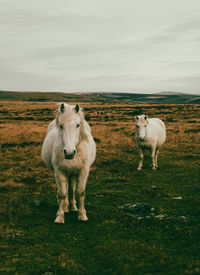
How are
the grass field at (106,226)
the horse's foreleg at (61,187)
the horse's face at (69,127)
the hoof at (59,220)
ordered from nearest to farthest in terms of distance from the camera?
the grass field at (106,226) < the horse's face at (69,127) < the horse's foreleg at (61,187) < the hoof at (59,220)

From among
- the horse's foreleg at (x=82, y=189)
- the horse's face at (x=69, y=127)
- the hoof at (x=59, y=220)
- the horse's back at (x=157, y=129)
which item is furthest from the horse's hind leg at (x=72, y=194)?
the horse's back at (x=157, y=129)

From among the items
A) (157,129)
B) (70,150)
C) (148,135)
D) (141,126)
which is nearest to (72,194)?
(70,150)

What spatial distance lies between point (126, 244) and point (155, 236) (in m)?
0.78

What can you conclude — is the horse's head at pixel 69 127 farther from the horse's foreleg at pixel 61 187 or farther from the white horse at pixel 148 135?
the white horse at pixel 148 135

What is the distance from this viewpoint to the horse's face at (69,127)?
Answer: 16.6 feet

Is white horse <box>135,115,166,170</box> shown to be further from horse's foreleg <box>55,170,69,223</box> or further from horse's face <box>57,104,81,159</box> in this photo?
horse's face <box>57,104,81,159</box>

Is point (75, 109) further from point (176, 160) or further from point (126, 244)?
point (176, 160)

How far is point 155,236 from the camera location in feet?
19.0

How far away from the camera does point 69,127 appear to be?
5285 millimetres

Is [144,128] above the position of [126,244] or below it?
above

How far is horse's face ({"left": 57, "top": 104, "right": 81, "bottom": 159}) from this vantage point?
5.05 m

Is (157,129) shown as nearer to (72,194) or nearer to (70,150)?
(72,194)

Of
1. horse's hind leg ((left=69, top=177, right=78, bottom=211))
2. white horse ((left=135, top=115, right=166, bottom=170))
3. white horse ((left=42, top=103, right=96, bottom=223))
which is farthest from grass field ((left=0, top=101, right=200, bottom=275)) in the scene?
white horse ((left=135, top=115, right=166, bottom=170))

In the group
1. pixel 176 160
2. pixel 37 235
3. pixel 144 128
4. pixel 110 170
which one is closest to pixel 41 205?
pixel 37 235
